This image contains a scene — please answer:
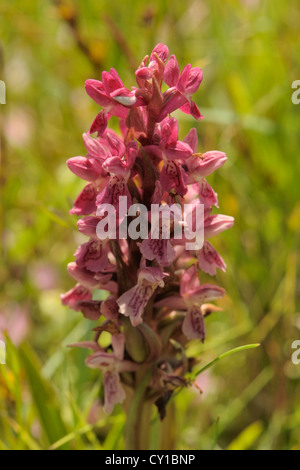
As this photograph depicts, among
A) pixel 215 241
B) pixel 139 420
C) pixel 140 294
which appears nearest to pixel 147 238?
pixel 140 294

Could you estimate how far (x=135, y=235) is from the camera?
684 millimetres

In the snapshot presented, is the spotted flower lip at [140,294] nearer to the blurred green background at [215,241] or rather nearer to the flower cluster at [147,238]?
the flower cluster at [147,238]

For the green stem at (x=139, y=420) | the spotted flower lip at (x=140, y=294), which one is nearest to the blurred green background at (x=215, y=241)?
the green stem at (x=139, y=420)

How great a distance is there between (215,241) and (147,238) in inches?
28.5

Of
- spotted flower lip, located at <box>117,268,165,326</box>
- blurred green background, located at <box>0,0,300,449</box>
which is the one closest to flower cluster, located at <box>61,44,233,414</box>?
spotted flower lip, located at <box>117,268,165,326</box>

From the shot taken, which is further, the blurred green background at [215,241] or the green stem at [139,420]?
the blurred green background at [215,241]

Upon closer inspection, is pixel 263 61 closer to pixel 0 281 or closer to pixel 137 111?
pixel 0 281

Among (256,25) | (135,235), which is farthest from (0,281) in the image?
(256,25)

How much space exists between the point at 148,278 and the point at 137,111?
20 cm

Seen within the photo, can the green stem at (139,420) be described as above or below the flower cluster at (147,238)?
below

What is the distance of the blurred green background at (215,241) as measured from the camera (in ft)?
3.45

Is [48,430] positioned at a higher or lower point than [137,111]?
lower

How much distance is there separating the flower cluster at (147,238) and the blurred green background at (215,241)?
198 millimetres
